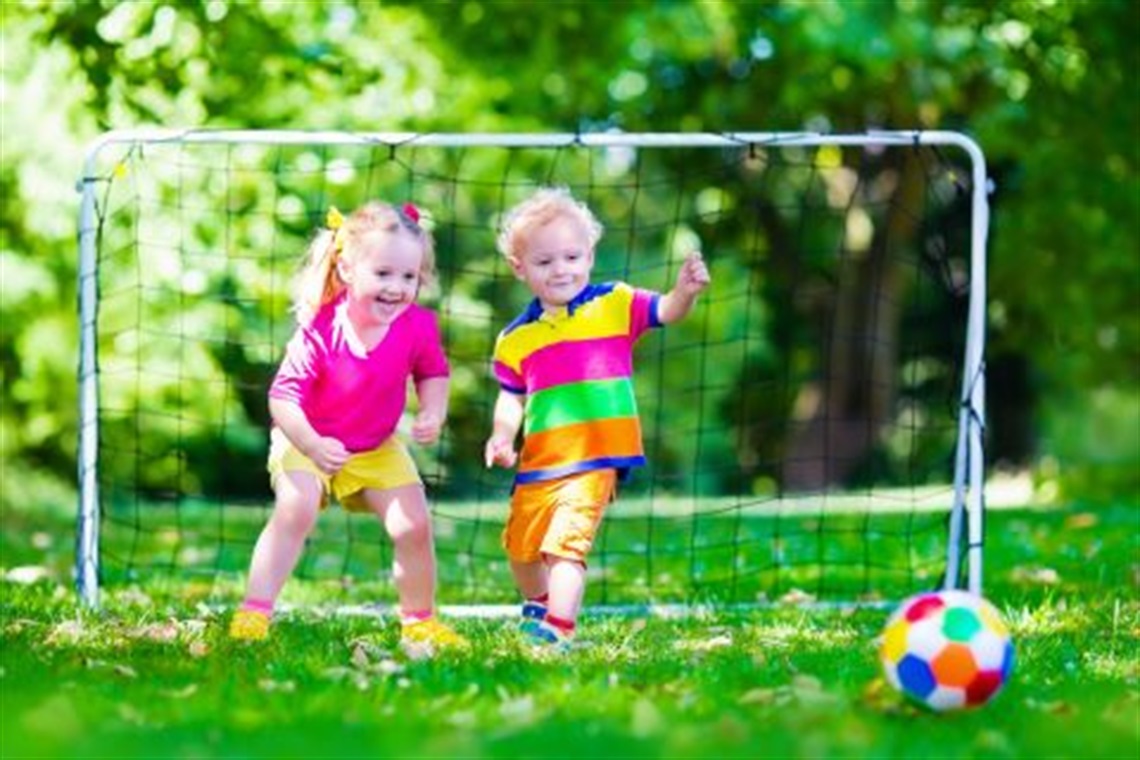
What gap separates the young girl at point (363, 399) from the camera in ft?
18.8

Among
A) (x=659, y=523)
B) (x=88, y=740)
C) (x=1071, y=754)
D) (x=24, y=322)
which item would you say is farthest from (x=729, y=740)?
(x=24, y=322)

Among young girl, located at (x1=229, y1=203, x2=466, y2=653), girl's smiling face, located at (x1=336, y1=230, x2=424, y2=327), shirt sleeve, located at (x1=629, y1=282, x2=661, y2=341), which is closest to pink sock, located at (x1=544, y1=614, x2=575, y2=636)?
young girl, located at (x1=229, y1=203, x2=466, y2=653)

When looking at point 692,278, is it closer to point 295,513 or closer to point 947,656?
point 295,513

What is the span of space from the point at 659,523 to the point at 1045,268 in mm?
6323

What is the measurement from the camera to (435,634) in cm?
561

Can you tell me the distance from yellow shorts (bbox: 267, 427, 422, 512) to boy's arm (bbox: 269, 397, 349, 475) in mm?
70

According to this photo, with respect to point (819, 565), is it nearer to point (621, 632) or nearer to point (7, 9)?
point (621, 632)

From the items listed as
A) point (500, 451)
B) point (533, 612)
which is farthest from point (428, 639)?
point (500, 451)

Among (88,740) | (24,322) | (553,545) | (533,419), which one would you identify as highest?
(24,322)

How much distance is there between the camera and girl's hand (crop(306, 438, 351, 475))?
5.58 metres

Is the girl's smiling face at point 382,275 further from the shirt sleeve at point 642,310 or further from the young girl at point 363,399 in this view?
the shirt sleeve at point 642,310

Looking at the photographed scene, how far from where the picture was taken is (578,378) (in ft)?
19.3

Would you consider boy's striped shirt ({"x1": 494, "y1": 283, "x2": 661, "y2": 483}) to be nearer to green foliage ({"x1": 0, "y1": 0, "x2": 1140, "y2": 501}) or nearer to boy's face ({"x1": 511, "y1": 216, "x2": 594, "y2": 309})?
boy's face ({"x1": 511, "y1": 216, "x2": 594, "y2": 309})

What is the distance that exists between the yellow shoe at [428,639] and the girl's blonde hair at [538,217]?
1155 mm
